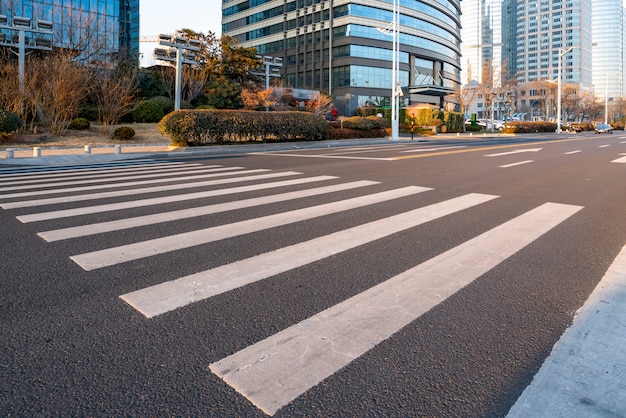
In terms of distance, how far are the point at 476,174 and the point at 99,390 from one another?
10.9 meters

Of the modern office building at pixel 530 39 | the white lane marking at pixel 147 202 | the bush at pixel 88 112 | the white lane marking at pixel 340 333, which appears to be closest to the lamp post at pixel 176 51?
the bush at pixel 88 112

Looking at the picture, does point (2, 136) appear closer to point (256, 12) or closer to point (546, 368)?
point (546, 368)

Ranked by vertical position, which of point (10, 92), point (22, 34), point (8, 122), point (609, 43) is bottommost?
point (8, 122)

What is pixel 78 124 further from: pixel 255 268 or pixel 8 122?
pixel 255 268

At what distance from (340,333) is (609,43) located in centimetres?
17746

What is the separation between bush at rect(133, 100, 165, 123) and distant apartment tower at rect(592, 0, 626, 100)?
14919cm

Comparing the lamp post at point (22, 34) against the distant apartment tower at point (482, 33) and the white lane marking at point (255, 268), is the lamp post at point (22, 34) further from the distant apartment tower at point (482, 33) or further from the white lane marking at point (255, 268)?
the distant apartment tower at point (482, 33)

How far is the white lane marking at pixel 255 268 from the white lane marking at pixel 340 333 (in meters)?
0.91

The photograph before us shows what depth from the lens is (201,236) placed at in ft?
18.4

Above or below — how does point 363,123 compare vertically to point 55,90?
below

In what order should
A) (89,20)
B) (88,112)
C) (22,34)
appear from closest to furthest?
(22,34)
(88,112)
(89,20)

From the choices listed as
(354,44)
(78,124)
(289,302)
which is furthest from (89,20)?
(289,302)

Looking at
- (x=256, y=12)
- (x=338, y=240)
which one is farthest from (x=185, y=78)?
(x=256, y=12)

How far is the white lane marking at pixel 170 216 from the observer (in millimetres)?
5719
